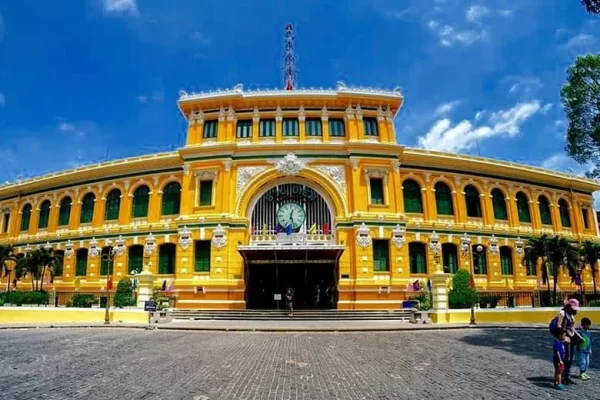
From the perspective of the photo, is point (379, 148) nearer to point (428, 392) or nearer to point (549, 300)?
point (549, 300)

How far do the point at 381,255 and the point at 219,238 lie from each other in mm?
11426

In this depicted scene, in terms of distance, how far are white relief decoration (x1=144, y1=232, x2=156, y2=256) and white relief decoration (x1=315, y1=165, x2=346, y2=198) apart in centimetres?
1371

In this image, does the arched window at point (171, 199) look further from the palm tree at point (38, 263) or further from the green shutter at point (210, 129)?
the palm tree at point (38, 263)

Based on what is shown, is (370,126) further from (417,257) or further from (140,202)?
(140,202)

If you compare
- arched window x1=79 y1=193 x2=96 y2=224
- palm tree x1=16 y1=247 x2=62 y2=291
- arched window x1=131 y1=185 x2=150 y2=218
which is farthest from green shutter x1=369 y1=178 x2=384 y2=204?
palm tree x1=16 y1=247 x2=62 y2=291

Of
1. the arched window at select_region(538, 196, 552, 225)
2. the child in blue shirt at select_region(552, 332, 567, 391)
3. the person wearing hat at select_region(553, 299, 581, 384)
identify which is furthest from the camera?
the arched window at select_region(538, 196, 552, 225)

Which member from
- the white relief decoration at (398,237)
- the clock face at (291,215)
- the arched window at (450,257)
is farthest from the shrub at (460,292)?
the clock face at (291,215)

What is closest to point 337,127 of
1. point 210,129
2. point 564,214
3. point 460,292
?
point 210,129

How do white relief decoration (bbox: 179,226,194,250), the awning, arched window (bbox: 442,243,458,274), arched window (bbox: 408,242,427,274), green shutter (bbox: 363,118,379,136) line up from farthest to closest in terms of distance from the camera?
green shutter (bbox: 363,118,379,136) < arched window (bbox: 442,243,458,274) < arched window (bbox: 408,242,427,274) < white relief decoration (bbox: 179,226,194,250) < the awning

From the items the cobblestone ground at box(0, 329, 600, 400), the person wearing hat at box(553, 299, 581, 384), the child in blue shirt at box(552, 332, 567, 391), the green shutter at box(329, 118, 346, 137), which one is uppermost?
the green shutter at box(329, 118, 346, 137)

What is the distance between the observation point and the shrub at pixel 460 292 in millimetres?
24094

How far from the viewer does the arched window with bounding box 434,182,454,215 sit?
32.0 meters

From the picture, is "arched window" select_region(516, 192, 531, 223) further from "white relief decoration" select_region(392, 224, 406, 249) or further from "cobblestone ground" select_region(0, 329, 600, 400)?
"cobblestone ground" select_region(0, 329, 600, 400)

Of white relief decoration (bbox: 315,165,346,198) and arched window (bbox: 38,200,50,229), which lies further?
arched window (bbox: 38,200,50,229)
